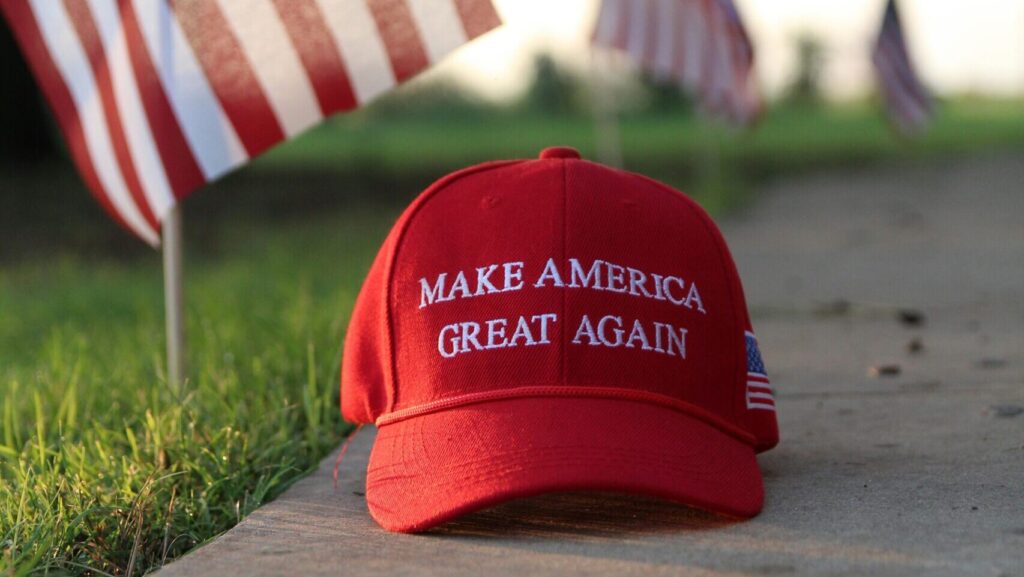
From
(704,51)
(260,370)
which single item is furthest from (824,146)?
(260,370)

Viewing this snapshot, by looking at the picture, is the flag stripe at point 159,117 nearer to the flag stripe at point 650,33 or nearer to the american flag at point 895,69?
the flag stripe at point 650,33

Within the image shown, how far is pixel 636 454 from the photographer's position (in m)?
1.99

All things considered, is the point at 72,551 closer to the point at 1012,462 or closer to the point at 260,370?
the point at 260,370

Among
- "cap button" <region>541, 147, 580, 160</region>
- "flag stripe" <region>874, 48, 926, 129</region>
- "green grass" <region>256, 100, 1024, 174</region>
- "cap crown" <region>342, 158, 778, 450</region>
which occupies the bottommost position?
"green grass" <region>256, 100, 1024, 174</region>

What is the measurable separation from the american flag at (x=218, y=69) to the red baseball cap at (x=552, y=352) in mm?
595

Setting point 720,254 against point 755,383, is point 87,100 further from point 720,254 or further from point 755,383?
point 755,383

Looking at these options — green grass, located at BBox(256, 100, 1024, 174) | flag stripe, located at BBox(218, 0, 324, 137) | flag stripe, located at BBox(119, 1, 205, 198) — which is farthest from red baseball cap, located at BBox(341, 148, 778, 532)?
green grass, located at BBox(256, 100, 1024, 174)

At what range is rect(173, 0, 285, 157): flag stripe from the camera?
115 inches

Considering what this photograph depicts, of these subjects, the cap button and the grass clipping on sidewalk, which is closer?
the grass clipping on sidewalk

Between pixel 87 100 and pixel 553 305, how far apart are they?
57.4 inches

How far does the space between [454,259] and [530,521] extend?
445mm

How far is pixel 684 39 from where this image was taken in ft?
22.8

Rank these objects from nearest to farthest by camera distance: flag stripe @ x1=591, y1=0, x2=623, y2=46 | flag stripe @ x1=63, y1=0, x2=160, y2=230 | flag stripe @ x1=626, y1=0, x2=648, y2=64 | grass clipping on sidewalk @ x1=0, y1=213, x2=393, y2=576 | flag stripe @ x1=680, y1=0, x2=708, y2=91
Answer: grass clipping on sidewalk @ x1=0, y1=213, x2=393, y2=576 < flag stripe @ x1=63, y1=0, x2=160, y2=230 < flag stripe @ x1=591, y1=0, x2=623, y2=46 < flag stripe @ x1=626, y1=0, x2=648, y2=64 < flag stripe @ x1=680, y1=0, x2=708, y2=91

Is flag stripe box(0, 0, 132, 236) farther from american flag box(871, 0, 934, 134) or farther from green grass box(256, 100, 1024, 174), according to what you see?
green grass box(256, 100, 1024, 174)
